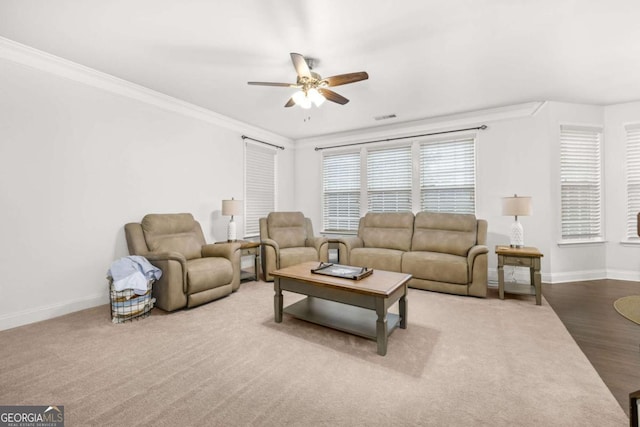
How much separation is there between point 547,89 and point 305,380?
14.9 ft

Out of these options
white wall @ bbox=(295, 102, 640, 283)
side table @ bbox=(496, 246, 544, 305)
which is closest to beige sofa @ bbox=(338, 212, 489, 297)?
side table @ bbox=(496, 246, 544, 305)

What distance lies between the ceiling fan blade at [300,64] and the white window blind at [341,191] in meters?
3.25

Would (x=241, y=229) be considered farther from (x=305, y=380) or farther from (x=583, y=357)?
(x=583, y=357)

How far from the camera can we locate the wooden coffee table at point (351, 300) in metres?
2.18

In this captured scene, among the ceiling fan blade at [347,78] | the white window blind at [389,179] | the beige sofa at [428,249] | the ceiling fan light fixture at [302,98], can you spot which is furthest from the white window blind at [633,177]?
the ceiling fan light fixture at [302,98]

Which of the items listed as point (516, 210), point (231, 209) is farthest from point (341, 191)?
point (516, 210)

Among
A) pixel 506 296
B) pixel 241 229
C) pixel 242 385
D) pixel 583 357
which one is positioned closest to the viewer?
pixel 242 385

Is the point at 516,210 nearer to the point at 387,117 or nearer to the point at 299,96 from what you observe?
the point at 387,117

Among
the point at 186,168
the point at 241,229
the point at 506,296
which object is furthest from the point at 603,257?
the point at 186,168

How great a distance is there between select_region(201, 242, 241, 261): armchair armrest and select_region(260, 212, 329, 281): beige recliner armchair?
0.65 m

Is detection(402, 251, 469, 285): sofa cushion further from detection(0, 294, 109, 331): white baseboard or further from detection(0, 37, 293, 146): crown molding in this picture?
detection(0, 294, 109, 331): white baseboard

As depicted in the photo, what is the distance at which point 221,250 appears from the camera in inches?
146

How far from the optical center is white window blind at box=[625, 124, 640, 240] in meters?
4.10

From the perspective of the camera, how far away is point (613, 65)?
3027 mm
